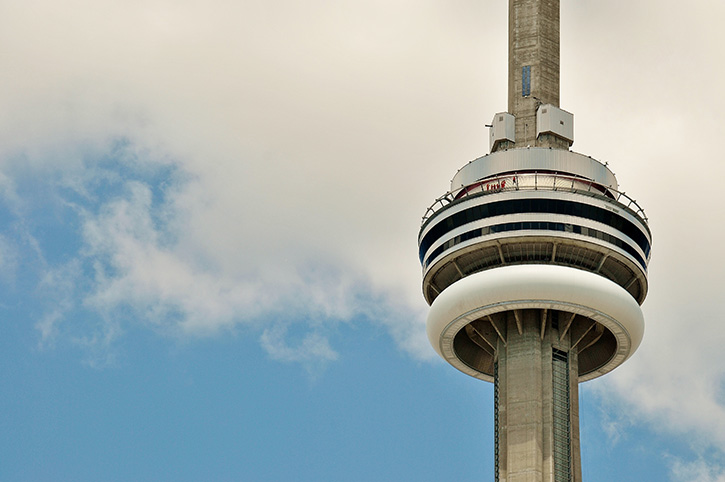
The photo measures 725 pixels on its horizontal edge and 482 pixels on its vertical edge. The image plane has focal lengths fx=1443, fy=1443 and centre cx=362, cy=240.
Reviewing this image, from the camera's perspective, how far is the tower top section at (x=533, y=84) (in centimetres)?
12625

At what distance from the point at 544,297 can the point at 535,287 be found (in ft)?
3.50

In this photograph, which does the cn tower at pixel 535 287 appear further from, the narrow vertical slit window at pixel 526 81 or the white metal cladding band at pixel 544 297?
the narrow vertical slit window at pixel 526 81

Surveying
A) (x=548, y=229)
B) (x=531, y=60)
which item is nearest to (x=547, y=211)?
(x=548, y=229)

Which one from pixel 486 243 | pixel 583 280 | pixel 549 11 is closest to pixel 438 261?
pixel 486 243

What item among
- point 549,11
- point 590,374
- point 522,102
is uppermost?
point 549,11

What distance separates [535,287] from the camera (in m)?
113

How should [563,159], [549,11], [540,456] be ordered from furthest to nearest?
[549,11]
[563,159]
[540,456]

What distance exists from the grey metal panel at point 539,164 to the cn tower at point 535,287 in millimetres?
107

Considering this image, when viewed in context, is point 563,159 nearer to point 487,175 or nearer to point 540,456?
point 487,175

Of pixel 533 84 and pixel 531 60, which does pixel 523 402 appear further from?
pixel 531 60

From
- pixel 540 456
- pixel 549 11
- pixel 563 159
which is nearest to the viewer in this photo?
pixel 540 456

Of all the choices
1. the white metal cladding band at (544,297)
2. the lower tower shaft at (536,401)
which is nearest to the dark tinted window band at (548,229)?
the white metal cladding band at (544,297)

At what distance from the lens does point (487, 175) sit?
12175cm

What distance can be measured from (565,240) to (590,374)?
13817 millimetres
